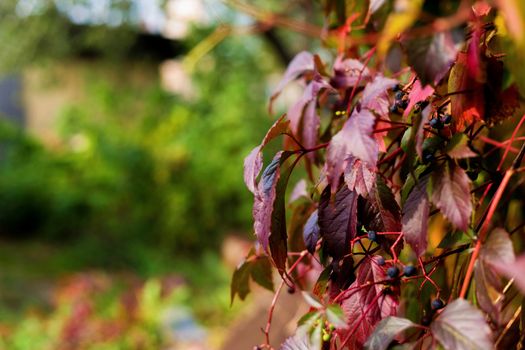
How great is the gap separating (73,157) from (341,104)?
7.23m

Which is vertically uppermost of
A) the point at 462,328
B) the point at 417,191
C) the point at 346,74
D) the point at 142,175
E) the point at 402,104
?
the point at 142,175

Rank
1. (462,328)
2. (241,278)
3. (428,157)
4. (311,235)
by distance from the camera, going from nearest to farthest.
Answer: (462,328) → (428,157) → (311,235) → (241,278)

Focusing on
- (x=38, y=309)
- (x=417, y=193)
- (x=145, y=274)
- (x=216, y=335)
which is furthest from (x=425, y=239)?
(x=145, y=274)

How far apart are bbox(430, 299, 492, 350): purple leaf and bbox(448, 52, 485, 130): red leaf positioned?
0.19 metres

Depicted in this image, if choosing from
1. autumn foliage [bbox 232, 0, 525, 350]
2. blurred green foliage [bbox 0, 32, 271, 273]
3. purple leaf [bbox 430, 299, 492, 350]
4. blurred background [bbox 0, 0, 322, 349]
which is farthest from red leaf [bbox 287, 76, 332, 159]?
blurred green foliage [bbox 0, 32, 271, 273]

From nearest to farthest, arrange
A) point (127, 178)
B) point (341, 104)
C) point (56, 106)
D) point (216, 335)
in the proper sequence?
point (341, 104), point (216, 335), point (127, 178), point (56, 106)

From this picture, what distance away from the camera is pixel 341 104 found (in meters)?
0.89

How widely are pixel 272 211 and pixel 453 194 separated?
172mm

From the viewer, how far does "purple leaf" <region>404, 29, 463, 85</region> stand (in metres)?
0.45

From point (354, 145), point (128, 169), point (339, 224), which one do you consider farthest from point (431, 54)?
point (128, 169)

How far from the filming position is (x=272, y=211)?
2.02 ft

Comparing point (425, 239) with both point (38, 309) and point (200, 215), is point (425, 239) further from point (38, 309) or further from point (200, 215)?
point (200, 215)

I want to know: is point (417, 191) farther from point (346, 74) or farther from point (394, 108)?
point (346, 74)

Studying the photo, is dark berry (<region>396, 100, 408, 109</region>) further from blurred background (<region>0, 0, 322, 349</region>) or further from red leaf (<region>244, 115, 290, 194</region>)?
blurred background (<region>0, 0, 322, 349</region>)
